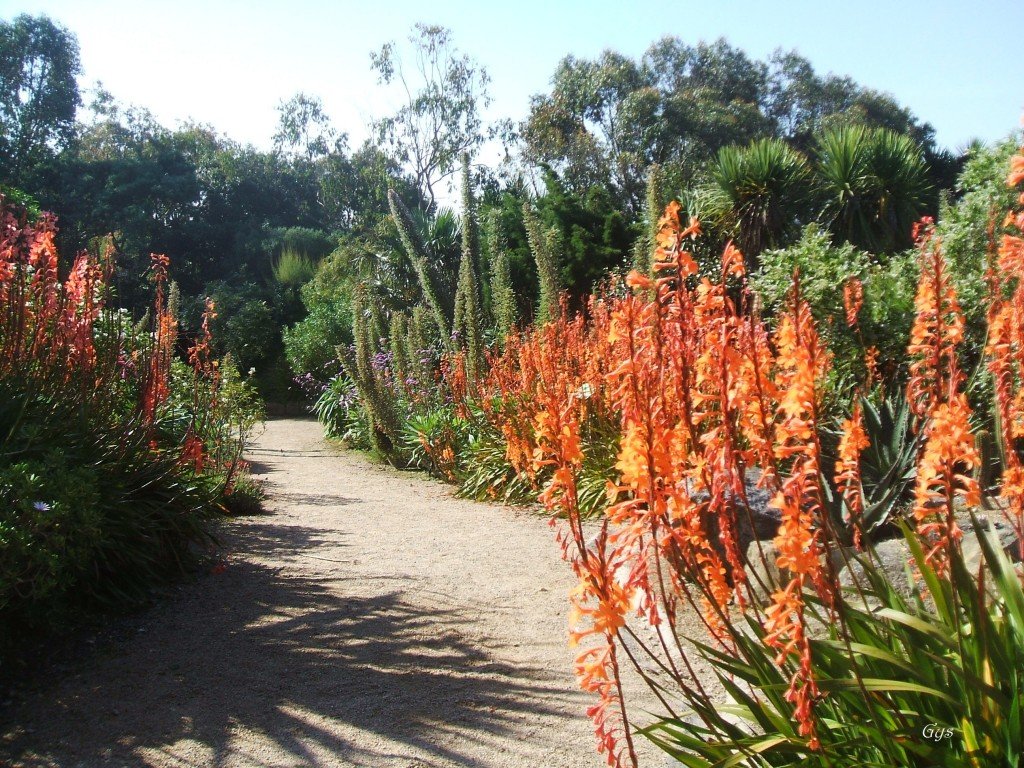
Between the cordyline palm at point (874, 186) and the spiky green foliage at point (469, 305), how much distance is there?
7.19 meters

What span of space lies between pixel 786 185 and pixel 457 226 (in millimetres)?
8575

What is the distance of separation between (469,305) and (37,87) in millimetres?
26219

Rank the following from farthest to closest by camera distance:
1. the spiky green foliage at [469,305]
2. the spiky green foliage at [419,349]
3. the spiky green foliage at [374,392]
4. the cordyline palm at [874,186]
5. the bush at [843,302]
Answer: the cordyline palm at [874,186]
the spiky green foliage at [419,349]
the spiky green foliage at [374,392]
the spiky green foliage at [469,305]
the bush at [843,302]

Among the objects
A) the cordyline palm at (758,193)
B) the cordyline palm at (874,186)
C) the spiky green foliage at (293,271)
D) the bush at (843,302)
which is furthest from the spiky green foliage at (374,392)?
the spiky green foliage at (293,271)

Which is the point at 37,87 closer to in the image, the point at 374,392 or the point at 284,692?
the point at 374,392

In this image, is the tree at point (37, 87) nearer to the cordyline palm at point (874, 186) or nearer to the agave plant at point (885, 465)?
the cordyline palm at point (874, 186)

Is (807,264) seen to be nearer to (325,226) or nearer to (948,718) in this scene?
(948,718)

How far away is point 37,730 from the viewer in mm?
3176

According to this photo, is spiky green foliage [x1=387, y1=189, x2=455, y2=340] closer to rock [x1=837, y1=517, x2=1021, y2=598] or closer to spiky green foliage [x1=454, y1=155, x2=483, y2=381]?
spiky green foliage [x1=454, y1=155, x2=483, y2=381]

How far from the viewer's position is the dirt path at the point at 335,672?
3021 mm

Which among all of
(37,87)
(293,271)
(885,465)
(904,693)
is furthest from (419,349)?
(37,87)

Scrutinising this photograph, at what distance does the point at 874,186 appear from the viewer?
15.4 m

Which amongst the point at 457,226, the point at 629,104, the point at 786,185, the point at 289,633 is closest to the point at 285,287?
the point at 457,226

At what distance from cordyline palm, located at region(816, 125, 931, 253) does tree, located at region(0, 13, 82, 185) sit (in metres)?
23.8
